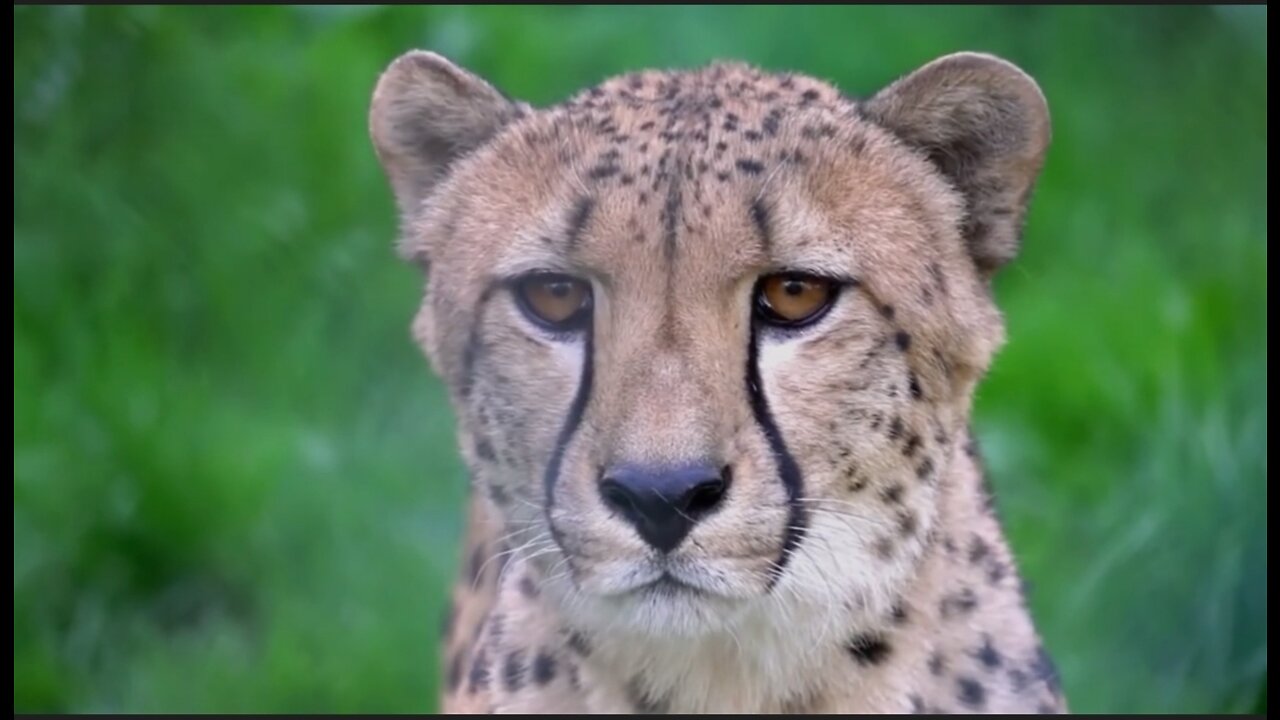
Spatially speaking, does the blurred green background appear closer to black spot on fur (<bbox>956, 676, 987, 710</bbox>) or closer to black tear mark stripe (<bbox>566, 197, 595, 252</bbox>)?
black spot on fur (<bbox>956, 676, 987, 710</bbox>)

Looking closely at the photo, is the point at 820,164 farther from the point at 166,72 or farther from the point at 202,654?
the point at 166,72

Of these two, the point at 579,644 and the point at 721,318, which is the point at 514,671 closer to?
the point at 579,644

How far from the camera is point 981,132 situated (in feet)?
7.63

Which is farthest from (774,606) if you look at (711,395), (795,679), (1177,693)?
(1177,693)

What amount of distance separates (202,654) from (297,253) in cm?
89

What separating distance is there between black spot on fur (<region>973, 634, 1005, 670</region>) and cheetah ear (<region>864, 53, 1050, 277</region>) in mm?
394

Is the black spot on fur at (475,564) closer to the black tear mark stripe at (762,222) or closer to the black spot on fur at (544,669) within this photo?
the black spot on fur at (544,669)

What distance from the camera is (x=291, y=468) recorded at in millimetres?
4008

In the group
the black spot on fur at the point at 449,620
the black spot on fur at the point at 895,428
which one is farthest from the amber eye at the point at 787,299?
the black spot on fur at the point at 449,620

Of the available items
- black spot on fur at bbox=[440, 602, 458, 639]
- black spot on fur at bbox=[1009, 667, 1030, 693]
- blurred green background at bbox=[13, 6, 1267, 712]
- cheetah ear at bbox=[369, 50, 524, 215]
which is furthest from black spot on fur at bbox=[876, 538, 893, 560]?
blurred green background at bbox=[13, 6, 1267, 712]

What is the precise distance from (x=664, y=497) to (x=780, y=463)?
16cm

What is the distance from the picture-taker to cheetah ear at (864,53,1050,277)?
7.48ft

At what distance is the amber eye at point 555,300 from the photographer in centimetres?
221

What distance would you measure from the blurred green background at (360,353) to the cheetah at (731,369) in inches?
47.1
